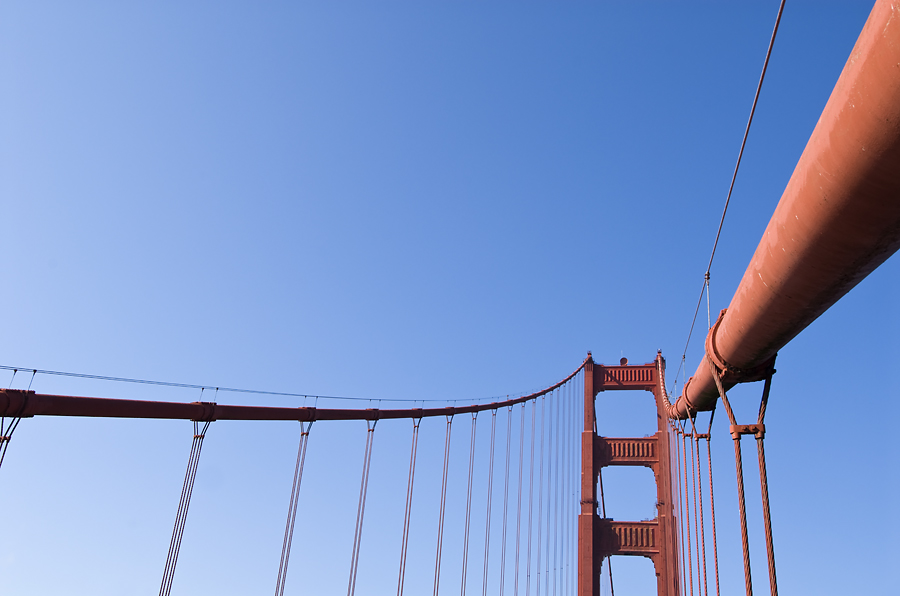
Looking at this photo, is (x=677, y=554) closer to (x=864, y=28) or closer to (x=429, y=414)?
(x=429, y=414)

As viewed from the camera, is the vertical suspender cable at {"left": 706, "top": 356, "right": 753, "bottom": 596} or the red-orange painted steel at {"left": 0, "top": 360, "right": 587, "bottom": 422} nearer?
the vertical suspender cable at {"left": 706, "top": 356, "right": 753, "bottom": 596}

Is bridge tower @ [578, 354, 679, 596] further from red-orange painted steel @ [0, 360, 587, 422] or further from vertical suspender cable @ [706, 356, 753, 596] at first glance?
vertical suspender cable @ [706, 356, 753, 596]

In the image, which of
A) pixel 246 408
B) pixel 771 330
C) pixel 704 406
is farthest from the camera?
pixel 246 408

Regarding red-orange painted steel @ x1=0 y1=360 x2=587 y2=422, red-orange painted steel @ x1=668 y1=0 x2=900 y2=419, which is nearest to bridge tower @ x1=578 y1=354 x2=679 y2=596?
red-orange painted steel @ x1=0 y1=360 x2=587 y2=422

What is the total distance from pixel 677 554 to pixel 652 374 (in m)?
7.23

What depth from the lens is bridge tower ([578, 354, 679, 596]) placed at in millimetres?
23375

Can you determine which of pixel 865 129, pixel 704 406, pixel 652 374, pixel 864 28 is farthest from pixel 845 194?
pixel 652 374

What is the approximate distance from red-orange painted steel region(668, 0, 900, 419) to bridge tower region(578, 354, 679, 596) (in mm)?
22016

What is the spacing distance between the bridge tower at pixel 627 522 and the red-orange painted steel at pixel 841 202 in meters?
22.0

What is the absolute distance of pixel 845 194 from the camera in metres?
2.33

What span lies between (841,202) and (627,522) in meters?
24.3

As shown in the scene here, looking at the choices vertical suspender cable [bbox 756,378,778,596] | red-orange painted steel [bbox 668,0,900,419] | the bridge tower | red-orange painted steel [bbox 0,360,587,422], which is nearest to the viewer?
red-orange painted steel [bbox 668,0,900,419]

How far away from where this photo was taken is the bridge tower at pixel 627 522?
23.4 meters

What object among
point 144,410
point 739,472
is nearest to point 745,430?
point 739,472
